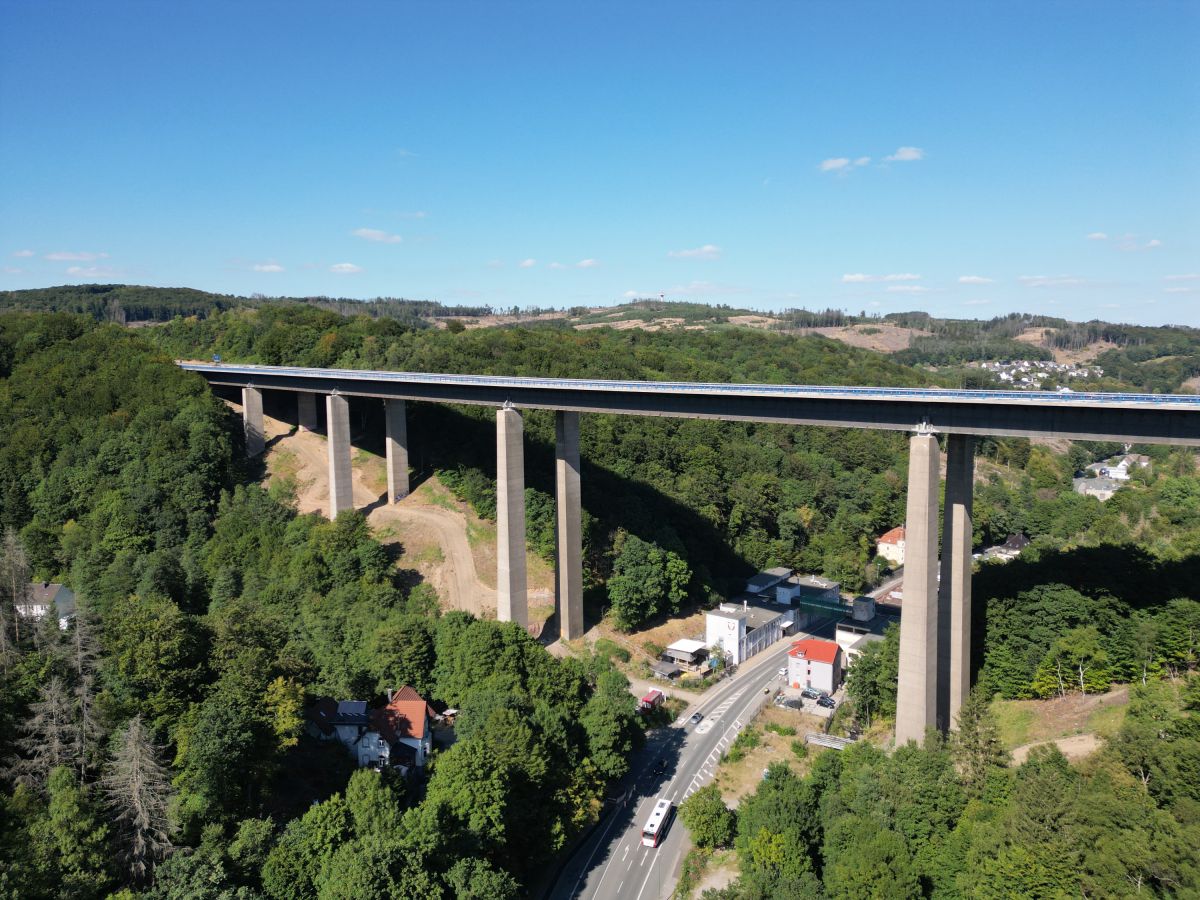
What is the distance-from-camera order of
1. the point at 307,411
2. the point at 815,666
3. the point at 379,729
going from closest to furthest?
the point at 379,729 < the point at 815,666 < the point at 307,411

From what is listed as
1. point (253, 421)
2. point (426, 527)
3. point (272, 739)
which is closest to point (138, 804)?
point (272, 739)

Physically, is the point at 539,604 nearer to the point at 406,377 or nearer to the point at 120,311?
the point at 406,377

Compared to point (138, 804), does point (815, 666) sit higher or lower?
lower

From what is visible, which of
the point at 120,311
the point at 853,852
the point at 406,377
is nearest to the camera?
the point at 853,852

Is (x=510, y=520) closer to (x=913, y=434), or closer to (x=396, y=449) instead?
(x=396, y=449)

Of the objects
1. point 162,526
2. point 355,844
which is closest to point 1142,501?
point 355,844


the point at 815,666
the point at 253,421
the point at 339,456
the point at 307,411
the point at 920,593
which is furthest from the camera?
the point at 307,411

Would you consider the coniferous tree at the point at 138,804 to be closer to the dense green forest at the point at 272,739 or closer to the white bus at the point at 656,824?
the dense green forest at the point at 272,739

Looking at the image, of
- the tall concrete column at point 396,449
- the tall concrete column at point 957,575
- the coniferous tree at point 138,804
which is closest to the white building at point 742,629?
the tall concrete column at point 957,575
